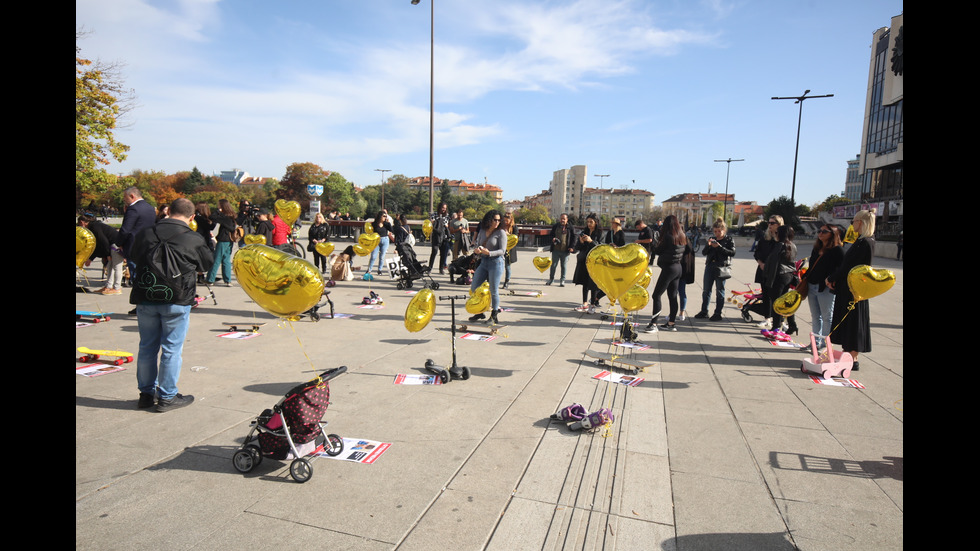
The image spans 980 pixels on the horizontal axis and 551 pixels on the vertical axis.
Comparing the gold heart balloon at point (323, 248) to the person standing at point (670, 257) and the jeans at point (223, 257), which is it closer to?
the jeans at point (223, 257)

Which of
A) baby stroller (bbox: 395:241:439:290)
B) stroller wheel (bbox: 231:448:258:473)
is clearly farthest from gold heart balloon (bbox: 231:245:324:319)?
baby stroller (bbox: 395:241:439:290)

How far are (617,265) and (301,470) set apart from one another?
356cm

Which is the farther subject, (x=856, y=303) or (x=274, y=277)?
(x=856, y=303)

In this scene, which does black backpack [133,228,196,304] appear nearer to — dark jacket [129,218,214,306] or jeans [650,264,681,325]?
dark jacket [129,218,214,306]

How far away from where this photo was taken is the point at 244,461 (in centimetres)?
327

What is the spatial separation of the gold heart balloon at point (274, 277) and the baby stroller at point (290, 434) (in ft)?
2.03

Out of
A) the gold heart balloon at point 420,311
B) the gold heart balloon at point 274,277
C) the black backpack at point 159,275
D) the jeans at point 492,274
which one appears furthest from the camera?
the jeans at point 492,274

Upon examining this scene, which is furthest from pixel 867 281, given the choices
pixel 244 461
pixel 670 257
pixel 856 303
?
pixel 244 461

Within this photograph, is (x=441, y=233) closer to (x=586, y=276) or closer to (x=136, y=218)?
(x=586, y=276)

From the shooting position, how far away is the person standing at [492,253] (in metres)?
7.53

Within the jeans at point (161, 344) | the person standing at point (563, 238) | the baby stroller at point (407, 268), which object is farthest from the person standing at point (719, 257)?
the jeans at point (161, 344)

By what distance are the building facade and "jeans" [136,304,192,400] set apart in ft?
150

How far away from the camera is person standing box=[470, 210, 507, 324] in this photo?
24.7 feet
